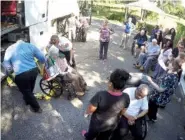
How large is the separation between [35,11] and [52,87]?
7.79ft

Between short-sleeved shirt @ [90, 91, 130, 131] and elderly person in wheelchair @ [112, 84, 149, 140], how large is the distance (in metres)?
0.70

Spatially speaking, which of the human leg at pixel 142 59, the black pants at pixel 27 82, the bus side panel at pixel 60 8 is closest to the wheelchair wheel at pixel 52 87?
the black pants at pixel 27 82

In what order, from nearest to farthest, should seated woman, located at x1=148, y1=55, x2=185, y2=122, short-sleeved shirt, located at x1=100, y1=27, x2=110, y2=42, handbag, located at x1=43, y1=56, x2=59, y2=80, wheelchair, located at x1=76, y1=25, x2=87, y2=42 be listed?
1. seated woman, located at x1=148, y1=55, x2=185, y2=122
2. handbag, located at x1=43, y1=56, x2=59, y2=80
3. short-sleeved shirt, located at x1=100, y1=27, x2=110, y2=42
4. wheelchair, located at x1=76, y1=25, x2=87, y2=42

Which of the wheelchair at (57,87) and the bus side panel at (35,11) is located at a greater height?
the bus side panel at (35,11)

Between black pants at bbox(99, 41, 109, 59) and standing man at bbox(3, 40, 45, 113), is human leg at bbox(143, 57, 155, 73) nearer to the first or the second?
black pants at bbox(99, 41, 109, 59)

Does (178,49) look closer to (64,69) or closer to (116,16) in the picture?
(64,69)

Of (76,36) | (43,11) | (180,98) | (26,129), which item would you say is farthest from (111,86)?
(76,36)

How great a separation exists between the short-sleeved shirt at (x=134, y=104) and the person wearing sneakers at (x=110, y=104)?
826 millimetres

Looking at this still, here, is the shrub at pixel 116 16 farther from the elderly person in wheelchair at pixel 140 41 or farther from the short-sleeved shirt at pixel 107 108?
the short-sleeved shirt at pixel 107 108

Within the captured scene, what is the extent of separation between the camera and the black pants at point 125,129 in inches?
162

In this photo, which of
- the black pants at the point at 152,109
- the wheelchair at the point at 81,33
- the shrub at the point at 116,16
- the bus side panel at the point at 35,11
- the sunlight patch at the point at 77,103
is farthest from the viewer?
the shrub at the point at 116,16

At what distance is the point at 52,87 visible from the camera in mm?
5781

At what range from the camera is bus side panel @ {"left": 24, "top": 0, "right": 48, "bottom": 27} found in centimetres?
658

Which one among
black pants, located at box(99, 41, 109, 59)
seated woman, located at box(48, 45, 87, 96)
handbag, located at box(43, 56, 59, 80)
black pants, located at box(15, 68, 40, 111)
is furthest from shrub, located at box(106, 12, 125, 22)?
black pants, located at box(15, 68, 40, 111)
